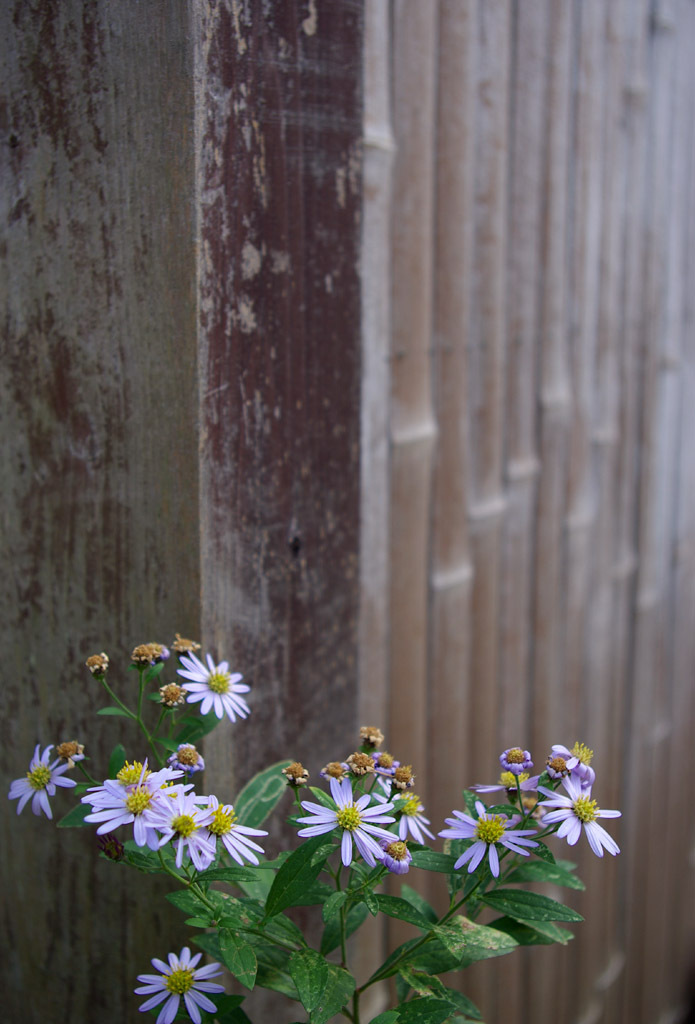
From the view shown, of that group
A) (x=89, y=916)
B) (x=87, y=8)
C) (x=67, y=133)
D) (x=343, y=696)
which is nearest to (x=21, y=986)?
(x=89, y=916)

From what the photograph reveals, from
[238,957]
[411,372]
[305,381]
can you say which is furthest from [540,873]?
[411,372]

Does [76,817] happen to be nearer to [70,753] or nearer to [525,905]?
[70,753]

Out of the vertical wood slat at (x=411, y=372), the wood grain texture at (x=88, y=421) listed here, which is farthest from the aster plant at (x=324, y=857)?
the vertical wood slat at (x=411, y=372)

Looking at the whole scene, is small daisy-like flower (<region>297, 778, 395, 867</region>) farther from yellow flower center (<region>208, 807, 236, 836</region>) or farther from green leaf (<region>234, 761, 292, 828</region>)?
green leaf (<region>234, 761, 292, 828</region>)

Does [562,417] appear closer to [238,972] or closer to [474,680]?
[474,680]

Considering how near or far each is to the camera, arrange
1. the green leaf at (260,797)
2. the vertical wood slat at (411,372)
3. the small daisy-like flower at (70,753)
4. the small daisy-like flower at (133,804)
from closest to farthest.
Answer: the small daisy-like flower at (133,804) < the small daisy-like flower at (70,753) < the green leaf at (260,797) < the vertical wood slat at (411,372)

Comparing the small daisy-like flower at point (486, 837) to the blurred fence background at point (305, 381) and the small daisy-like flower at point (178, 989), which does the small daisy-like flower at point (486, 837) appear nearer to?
the small daisy-like flower at point (178, 989)
